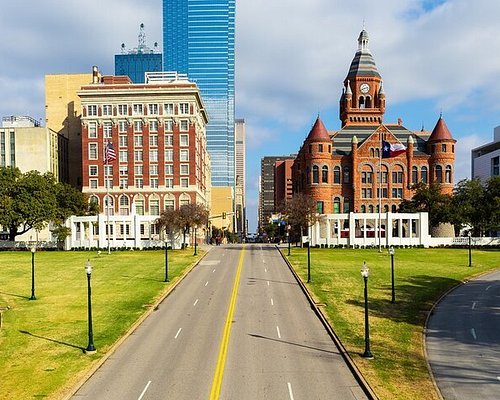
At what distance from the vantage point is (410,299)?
128 ft

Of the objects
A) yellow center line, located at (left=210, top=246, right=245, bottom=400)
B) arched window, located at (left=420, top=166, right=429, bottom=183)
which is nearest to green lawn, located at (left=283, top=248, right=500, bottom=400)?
yellow center line, located at (left=210, top=246, right=245, bottom=400)

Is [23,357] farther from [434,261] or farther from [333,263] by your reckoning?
[434,261]

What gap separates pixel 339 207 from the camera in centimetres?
10150

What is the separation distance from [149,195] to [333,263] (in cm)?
5770

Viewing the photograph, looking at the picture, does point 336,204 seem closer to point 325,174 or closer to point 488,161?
point 325,174

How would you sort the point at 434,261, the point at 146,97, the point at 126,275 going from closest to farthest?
the point at 126,275
the point at 434,261
the point at 146,97

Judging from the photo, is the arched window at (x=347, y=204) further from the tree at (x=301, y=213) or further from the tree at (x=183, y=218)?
the tree at (x=183, y=218)

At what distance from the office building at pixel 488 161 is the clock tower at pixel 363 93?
3737 centimetres

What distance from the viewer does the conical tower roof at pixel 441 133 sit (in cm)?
9944

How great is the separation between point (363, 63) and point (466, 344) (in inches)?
4235

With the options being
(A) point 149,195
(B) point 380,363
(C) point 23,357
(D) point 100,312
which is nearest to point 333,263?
(D) point 100,312

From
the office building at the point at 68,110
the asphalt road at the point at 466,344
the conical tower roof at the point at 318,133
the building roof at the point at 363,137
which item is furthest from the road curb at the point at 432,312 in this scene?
the office building at the point at 68,110

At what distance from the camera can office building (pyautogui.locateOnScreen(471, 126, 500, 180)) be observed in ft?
451

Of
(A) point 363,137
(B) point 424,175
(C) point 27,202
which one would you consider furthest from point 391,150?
(C) point 27,202
